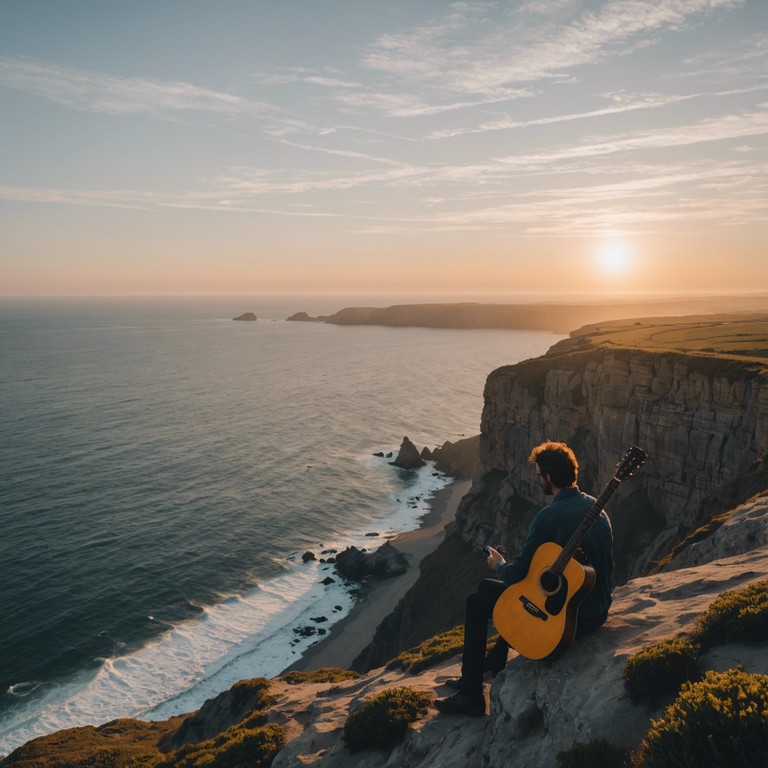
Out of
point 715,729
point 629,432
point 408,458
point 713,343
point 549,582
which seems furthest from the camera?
point 408,458

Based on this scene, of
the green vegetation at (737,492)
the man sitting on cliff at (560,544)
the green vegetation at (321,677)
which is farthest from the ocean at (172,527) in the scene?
the man sitting on cliff at (560,544)

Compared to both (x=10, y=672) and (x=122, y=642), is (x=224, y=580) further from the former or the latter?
(x=10, y=672)

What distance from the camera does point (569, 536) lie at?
848cm

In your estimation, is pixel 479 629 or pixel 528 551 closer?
pixel 528 551

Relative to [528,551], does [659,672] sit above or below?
below

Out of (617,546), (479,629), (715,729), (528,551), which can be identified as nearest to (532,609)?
(528,551)

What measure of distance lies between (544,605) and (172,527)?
64339 mm

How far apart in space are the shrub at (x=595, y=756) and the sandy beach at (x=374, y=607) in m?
43.9

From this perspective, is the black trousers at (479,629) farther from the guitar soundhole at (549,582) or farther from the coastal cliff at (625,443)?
the coastal cliff at (625,443)

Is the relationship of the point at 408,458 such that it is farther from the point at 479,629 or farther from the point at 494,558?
the point at 494,558

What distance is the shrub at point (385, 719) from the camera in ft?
36.1

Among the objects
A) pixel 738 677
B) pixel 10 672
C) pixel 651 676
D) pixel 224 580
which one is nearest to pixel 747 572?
pixel 651 676

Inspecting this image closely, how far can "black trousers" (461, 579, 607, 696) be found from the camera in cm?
919

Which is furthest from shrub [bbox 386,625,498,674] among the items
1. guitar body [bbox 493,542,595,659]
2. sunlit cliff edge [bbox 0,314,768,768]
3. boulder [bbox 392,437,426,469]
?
boulder [bbox 392,437,426,469]
